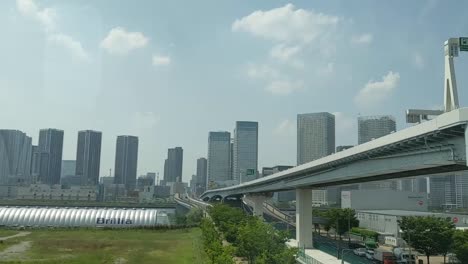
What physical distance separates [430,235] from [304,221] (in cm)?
1770

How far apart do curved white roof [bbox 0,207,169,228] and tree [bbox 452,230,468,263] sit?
242 ft

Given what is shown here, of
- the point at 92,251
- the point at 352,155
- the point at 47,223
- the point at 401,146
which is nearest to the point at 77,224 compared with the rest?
the point at 47,223

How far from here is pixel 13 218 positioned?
111125 mm

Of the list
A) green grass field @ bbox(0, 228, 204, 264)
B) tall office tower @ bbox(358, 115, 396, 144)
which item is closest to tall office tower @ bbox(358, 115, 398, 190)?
tall office tower @ bbox(358, 115, 396, 144)

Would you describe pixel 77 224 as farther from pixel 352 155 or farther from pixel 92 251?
Answer: pixel 352 155

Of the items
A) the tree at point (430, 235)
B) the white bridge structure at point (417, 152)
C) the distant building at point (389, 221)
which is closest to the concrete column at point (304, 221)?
the white bridge structure at point (417, 152)

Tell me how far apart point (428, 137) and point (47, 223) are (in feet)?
337

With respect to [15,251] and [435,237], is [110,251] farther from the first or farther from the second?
[435,237]

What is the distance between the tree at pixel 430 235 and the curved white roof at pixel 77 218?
7002 centimetres

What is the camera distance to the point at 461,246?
167 ft

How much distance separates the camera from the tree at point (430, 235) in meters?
53.0

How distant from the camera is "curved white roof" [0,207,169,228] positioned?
4311 inches

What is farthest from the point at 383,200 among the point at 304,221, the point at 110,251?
the point at 110,251

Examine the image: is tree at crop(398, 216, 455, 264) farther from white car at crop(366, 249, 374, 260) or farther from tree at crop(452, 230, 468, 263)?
white car at crop(366, 249, 374, 260)
